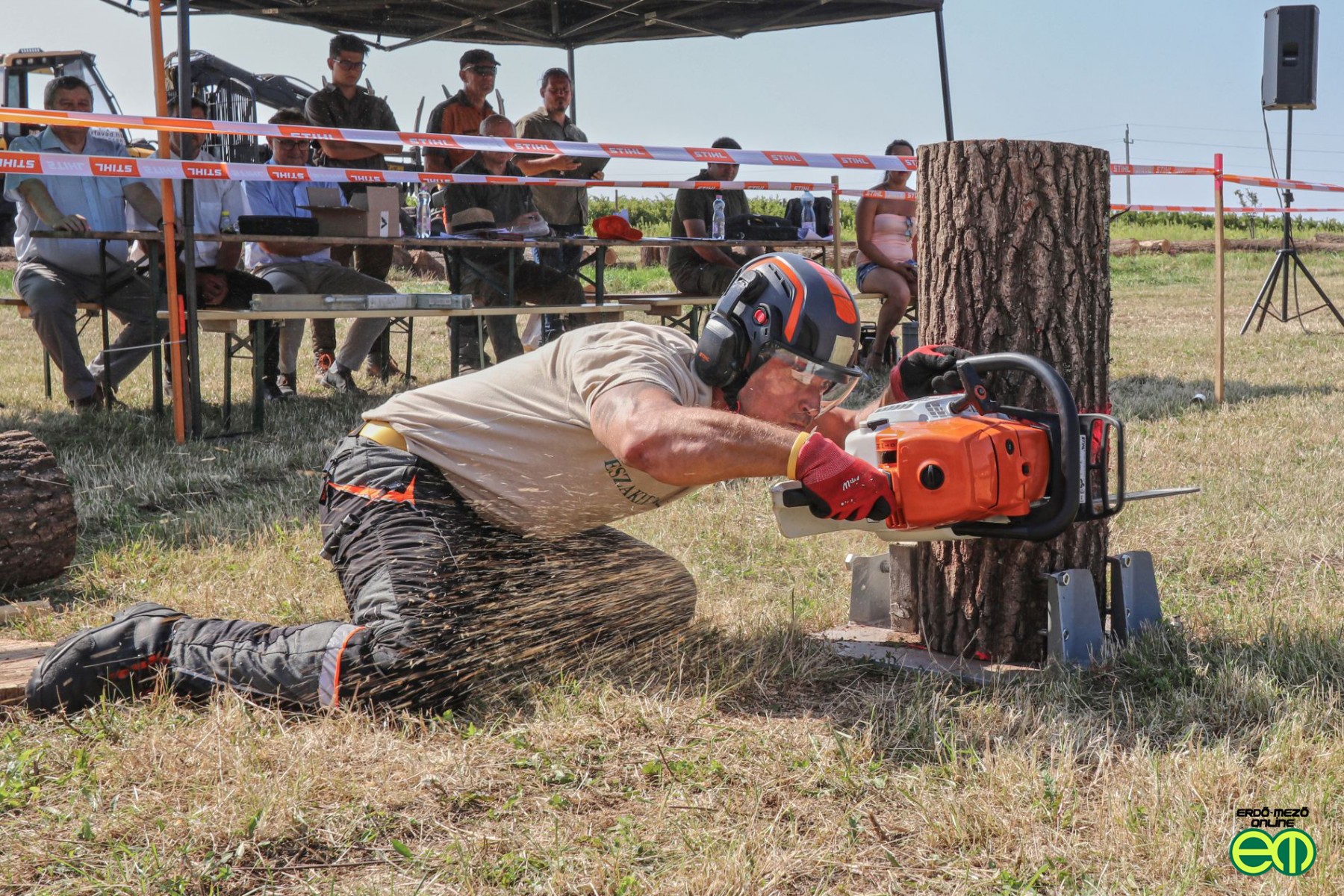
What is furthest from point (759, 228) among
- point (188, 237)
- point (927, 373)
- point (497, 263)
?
point (927, 373)

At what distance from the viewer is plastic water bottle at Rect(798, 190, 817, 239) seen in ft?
36.5

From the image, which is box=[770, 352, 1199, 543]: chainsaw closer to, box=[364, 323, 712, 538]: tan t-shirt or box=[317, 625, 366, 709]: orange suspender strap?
box=[364, 323, 712, 538]: tan t-shirt

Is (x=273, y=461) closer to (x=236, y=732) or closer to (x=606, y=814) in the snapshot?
(x=236, y=732)

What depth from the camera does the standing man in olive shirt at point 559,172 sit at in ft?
30.1

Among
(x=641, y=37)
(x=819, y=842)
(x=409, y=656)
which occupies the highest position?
(x=641, y=37)

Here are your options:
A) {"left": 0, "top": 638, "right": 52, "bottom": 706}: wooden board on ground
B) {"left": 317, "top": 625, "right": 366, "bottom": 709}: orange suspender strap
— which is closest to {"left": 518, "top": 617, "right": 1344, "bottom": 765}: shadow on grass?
{"left": 317, "top": 625, "right": 366, "bottom": 709}: orange suspender strap

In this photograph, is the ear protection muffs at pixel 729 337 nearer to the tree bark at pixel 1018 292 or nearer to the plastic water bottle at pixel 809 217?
the tree bark at pixel 1018 292

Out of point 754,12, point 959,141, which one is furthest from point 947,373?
point 754,12

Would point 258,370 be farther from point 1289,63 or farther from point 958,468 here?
point 1289,63

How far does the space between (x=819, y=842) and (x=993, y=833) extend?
34 cm

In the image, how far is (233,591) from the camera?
13.1ft

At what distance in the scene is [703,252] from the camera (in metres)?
9.92

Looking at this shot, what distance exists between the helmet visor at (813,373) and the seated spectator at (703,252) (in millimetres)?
6801

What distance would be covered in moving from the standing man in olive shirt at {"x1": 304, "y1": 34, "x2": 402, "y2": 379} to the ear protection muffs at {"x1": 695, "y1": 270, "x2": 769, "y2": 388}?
625 centimetres
